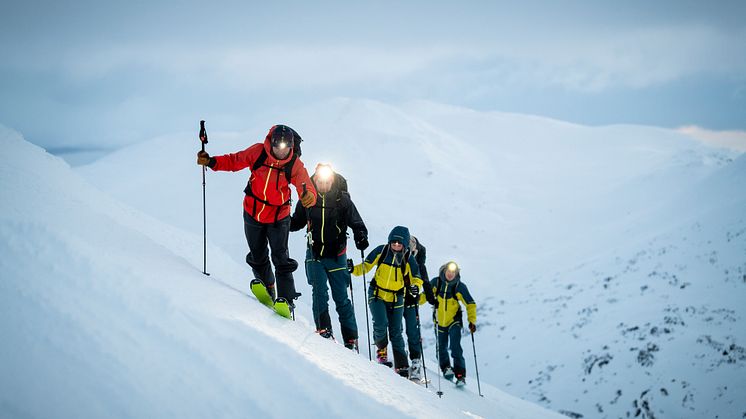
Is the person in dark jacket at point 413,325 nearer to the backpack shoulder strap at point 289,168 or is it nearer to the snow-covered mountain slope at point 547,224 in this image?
the backpack shoulder strap at point 289,168

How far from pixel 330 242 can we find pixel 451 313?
3792mm

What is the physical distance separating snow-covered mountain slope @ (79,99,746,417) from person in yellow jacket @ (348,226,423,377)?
4269mm

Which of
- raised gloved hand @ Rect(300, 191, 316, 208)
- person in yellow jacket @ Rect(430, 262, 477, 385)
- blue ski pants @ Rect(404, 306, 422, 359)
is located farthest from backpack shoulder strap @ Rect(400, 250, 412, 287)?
raised gloved hand @ Rect(300, 191, 316, 208)

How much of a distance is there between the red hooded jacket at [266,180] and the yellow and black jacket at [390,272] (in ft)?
7.49

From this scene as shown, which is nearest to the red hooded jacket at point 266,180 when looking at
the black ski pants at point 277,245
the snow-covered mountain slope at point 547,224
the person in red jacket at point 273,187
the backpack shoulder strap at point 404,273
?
the person in red jacket at point 273,187

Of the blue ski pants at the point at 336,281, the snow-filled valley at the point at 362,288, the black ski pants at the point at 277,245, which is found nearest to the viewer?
the snow-filled valley at the point at 362,288

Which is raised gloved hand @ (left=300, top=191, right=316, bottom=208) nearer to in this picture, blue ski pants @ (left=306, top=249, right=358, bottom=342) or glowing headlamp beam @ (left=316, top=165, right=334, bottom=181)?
glowing headlamp beam @ (left=316, top=165, right=334, bottom=181)

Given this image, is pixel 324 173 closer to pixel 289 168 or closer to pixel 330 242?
pixel 289 168

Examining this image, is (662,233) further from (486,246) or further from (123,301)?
(123,301)

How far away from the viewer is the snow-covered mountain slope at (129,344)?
297cm

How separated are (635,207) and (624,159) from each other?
2355 centimetres

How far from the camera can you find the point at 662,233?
20.5 metres

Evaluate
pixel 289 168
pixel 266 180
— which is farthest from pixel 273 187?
pixel 289 168

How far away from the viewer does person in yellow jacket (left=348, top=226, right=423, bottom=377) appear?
7.68 m
